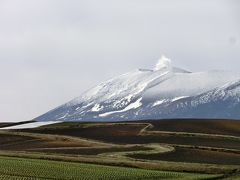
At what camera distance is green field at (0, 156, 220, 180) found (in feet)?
219

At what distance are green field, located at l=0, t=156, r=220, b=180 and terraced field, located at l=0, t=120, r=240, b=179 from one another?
5.41 meters

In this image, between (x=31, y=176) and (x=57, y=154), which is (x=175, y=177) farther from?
(x=57, y=154)

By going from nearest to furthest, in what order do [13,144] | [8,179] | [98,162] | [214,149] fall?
[8,179] < [98,162] < [214,149] < [13,144]

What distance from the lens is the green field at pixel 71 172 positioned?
2630 inches

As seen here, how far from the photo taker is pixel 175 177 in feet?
234

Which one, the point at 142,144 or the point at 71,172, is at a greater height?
the point at 142,144

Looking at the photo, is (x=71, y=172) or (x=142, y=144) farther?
(x=142, y=144)

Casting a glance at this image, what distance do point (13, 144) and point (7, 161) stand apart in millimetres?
40352

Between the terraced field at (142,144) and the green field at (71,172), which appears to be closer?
the green field at (71,172)

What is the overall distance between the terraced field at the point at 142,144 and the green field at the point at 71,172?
5407mm

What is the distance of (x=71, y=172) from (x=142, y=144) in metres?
44.2

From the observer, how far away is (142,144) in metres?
114

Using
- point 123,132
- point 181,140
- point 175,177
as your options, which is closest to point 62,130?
point 123,132

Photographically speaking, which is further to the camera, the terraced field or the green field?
the terraced field
